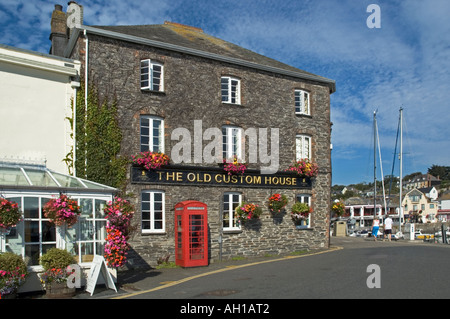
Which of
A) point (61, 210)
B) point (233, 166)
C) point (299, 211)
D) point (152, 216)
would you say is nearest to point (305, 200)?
point (299, 211)

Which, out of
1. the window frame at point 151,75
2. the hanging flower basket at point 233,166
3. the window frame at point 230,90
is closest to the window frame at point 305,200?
the hanging flower basket at point 233,166

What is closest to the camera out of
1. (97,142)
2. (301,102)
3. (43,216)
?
(43,216)

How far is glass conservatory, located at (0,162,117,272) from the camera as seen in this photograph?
11797 mm

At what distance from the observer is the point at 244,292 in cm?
1110

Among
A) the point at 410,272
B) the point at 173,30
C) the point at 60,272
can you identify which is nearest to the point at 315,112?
the point at 173,30

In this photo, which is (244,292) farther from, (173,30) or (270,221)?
(173,30)

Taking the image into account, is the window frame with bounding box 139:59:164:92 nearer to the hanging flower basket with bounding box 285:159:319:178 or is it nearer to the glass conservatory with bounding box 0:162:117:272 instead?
the glass conservatory with bounding box 0:162:117:272

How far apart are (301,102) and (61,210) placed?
14422mm

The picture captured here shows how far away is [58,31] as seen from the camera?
2036 centimetres

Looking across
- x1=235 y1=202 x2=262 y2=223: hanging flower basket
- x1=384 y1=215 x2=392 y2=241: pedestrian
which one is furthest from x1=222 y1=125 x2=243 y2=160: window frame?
x1=384 y1=215 x2=392 y2=241: pedestrian

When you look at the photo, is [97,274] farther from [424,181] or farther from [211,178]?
[424,181]

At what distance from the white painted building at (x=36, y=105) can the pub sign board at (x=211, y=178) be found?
301cm
